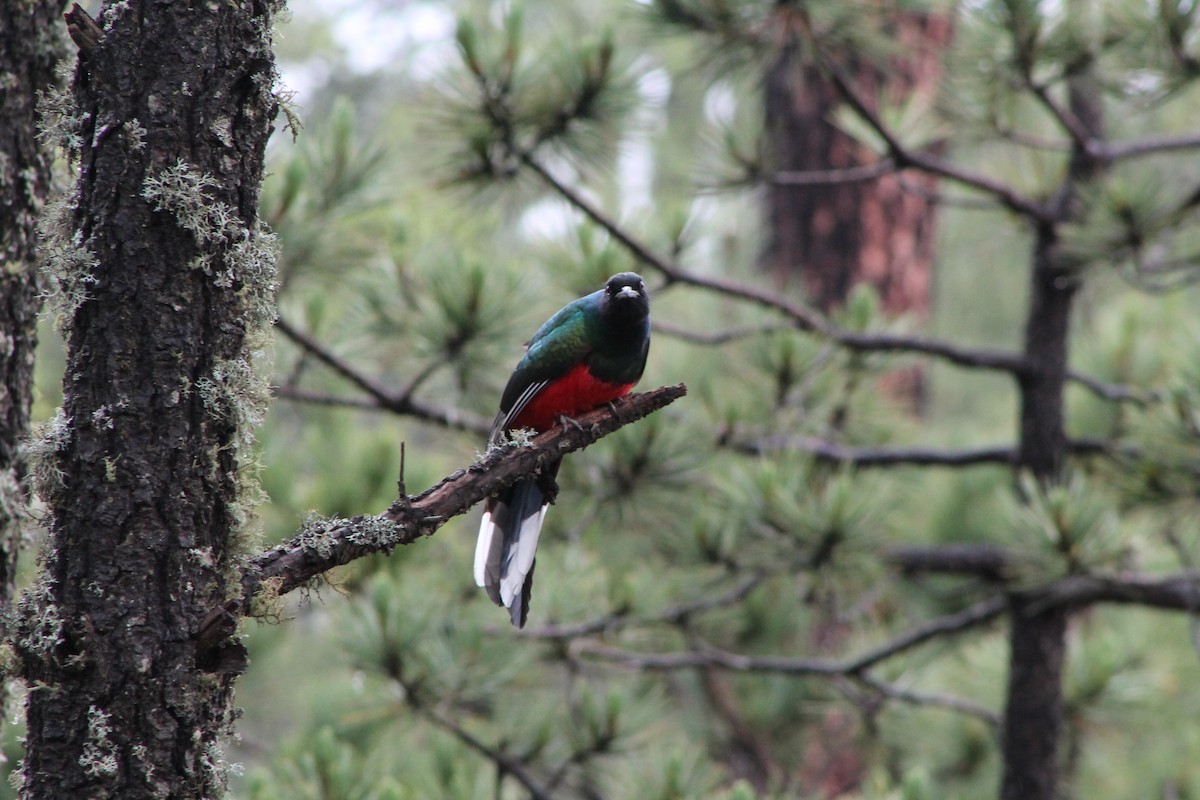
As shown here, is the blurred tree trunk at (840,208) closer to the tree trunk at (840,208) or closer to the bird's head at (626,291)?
the tree trunk at (840,208)

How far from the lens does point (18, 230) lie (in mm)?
2195

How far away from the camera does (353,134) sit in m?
3.61

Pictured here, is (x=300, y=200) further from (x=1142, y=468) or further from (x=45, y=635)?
(x=1142, y=468)

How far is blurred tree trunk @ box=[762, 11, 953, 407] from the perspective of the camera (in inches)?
214

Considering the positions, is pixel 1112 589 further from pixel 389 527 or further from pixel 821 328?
pixel 389 527

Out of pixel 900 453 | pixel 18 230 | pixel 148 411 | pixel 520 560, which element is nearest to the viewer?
pixel 148 411

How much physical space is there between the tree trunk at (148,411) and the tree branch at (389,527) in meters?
0.06

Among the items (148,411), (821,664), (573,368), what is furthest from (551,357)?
(148,411)

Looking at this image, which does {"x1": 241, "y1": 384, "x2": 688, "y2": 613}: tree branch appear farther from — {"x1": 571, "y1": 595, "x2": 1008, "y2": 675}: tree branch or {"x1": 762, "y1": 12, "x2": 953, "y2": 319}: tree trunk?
{"x1": 762, "y1": 12, "x2": 953, "y2": 319}: tree trunk

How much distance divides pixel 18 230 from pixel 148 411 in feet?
2.88

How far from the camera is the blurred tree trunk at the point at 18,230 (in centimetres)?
214

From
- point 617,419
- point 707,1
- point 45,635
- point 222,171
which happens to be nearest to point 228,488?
point 45,635

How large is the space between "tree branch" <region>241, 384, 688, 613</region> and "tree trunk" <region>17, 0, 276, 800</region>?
6 centimetres

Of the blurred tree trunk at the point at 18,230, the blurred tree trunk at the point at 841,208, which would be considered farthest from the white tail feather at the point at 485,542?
the blurred tree trunk at the point at 841,208
